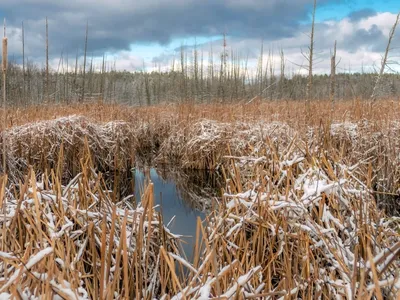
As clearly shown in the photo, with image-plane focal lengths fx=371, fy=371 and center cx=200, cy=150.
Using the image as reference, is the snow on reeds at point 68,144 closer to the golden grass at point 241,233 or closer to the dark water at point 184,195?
the golden grass at point 241,233

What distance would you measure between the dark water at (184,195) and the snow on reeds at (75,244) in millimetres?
1174

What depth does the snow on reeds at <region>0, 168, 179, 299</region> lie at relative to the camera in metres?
1.05

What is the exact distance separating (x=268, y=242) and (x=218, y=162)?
4.24 metres

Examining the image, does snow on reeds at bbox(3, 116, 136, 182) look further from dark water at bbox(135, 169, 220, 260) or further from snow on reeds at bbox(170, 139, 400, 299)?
snow on reeds at bbox(170, 139, 400, 299)

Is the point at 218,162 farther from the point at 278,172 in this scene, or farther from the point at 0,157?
the point at 278,172

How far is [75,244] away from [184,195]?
10.4 feet

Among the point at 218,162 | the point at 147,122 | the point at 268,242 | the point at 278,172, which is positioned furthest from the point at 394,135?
the point at 147,122

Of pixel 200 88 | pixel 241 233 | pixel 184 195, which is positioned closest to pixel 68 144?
pixel 184 195

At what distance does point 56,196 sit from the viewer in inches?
61.3

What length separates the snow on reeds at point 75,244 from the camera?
41.5 inches

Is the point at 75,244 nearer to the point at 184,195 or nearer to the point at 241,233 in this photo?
the point at 241,233

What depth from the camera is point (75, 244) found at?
1507 mm

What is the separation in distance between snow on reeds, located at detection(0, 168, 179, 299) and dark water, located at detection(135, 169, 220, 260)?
1174 millimetres

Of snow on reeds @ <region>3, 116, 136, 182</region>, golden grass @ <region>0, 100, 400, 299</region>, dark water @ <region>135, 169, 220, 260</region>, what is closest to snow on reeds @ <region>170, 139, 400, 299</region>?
golden grass @ <region>0, 100, 400, 299</region>
